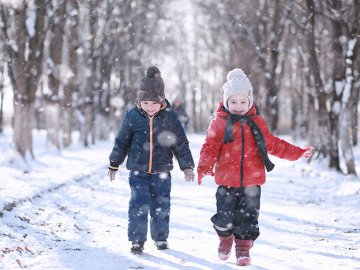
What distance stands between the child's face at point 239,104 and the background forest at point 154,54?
8863 mm

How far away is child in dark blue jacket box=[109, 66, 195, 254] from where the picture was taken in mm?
5594

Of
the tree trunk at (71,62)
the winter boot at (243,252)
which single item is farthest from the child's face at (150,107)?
the tree trunk at (71,62)

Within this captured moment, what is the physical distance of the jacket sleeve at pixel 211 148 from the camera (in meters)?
5.01

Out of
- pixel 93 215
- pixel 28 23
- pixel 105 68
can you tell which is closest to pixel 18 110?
pixel 28 23

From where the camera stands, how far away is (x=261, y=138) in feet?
16.7

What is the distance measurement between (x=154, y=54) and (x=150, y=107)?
42632mm

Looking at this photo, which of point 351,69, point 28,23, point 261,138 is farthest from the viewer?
point 28,23

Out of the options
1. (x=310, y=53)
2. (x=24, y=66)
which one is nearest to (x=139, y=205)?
(x=24, y=66)

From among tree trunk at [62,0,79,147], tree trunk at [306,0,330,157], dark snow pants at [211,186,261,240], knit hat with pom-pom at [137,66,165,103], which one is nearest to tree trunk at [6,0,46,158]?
tree trunk at [62,0,79,147]

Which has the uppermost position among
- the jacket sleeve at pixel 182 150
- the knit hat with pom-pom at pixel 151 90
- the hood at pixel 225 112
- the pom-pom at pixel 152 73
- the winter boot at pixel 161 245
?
the pom-pom at pixel 152 73

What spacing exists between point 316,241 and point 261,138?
2116mm

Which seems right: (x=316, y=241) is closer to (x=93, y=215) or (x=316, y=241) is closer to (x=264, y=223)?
(x=264, y=223)

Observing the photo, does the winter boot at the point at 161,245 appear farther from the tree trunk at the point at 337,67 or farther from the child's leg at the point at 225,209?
the tree trunk at the point at 337,67

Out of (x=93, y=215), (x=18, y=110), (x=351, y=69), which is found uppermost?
(x=351, y=69)
